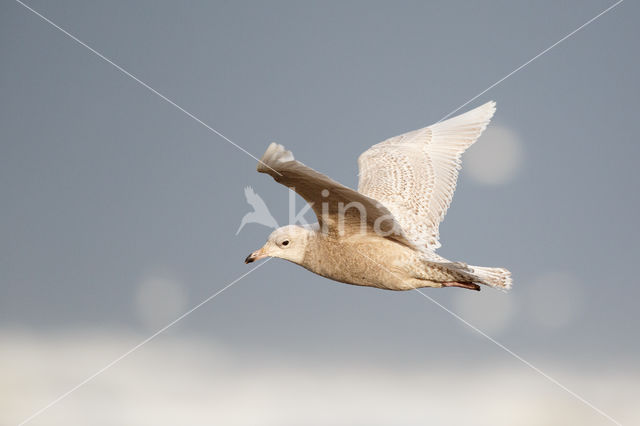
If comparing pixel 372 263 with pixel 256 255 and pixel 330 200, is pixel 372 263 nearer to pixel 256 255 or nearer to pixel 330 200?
pixel 330 200

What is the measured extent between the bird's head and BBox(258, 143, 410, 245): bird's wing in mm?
404

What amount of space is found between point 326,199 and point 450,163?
4383 mm

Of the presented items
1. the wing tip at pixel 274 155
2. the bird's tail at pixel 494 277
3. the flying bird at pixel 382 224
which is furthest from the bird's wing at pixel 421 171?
the wing tip at pixel 274 155

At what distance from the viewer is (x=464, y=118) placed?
515 inches

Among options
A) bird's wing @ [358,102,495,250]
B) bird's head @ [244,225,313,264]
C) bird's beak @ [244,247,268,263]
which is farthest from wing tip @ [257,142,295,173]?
bird's wing @ [358,102,495,250]

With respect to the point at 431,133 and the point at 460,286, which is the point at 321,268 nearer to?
the point at 460,286

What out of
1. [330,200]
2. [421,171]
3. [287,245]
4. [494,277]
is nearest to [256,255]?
[287,245]

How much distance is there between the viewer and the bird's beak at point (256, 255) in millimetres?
9633

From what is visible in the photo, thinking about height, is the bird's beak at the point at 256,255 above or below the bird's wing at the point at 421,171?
below

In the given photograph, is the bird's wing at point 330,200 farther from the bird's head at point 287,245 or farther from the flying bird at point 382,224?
the bird's head at point 287,245

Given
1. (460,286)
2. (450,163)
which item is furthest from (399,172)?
(460,286)

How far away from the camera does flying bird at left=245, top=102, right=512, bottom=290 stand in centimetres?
801

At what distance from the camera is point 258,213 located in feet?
33.5

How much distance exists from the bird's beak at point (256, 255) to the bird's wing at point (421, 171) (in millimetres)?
2144
